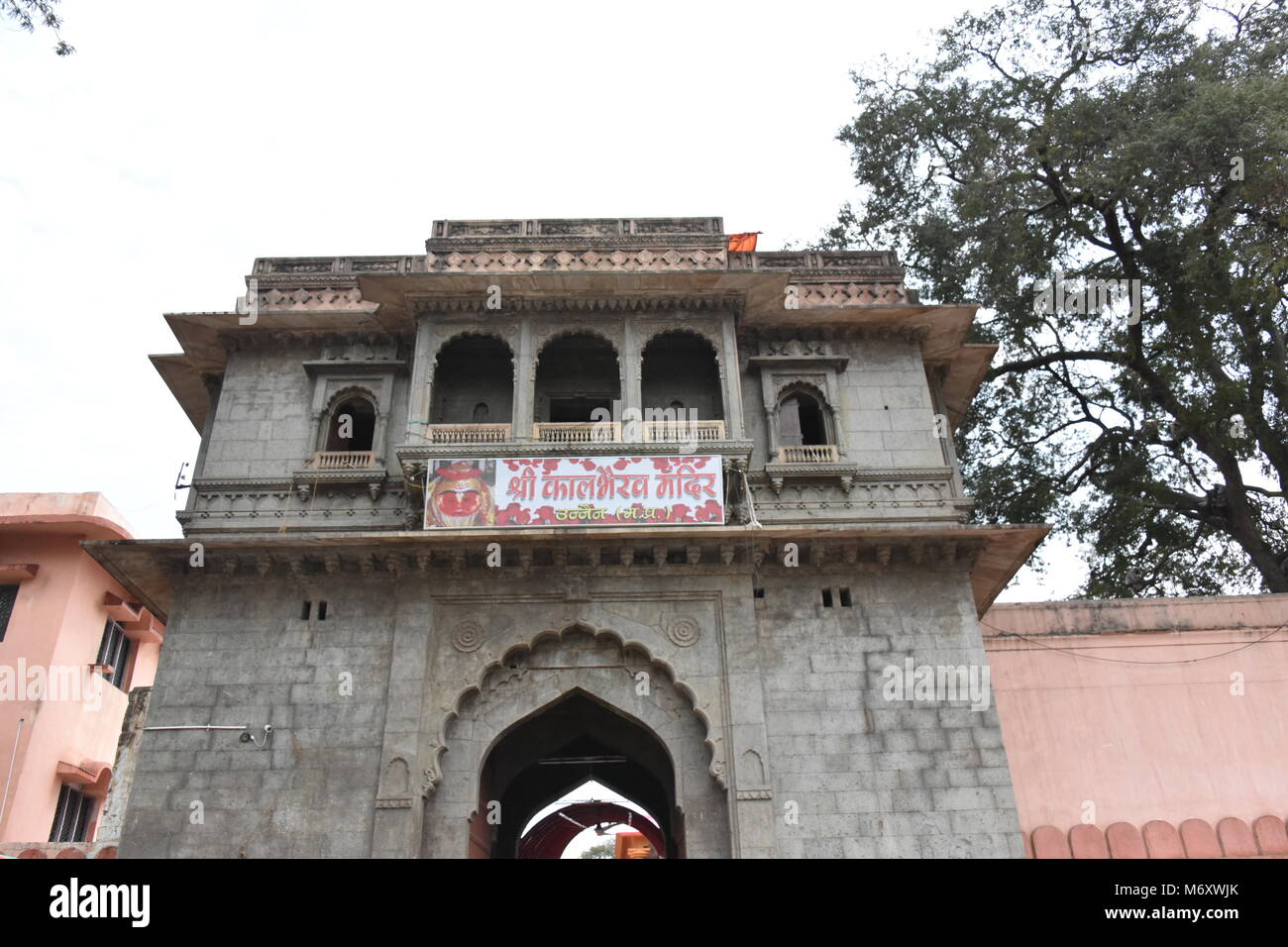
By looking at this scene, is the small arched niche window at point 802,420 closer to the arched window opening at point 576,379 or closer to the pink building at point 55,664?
the arched window opening at point 576,379

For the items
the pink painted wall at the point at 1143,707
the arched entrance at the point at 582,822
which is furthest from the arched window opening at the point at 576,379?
the arched entrance at the point at 582,822

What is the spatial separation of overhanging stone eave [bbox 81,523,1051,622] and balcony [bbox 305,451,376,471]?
146 cm

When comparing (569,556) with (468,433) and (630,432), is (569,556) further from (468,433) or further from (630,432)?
(468,433)

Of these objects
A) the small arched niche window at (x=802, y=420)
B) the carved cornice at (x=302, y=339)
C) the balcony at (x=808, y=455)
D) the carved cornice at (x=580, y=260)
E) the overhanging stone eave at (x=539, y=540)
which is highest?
the carved cornice at (x=580, y=260)

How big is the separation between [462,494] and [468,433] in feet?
4.70

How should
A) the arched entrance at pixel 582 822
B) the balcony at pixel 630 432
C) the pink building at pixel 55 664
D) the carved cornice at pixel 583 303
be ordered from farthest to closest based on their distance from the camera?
1. the arched entrance at pixel 582 822
2. the pink building at pixel 55 664
3. the carved cornice at pixel 583 303
4. the balcony at pixel 630 432

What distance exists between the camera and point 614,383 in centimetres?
1719

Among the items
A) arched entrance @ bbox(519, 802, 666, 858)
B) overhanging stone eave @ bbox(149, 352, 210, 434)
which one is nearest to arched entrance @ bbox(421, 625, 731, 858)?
arched entrance @ bbox(519, 802, 666, 858)

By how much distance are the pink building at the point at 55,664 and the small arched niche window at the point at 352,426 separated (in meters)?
7.49

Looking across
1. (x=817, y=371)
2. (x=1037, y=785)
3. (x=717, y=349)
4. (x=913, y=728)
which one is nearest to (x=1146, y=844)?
(x=1037, y=785)

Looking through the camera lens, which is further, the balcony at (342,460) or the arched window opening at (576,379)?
the arched window opening at (576,379)

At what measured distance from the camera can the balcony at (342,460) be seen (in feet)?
51.1

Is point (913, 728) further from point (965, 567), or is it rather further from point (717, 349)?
point (717, 349)

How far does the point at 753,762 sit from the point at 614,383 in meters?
7.01
